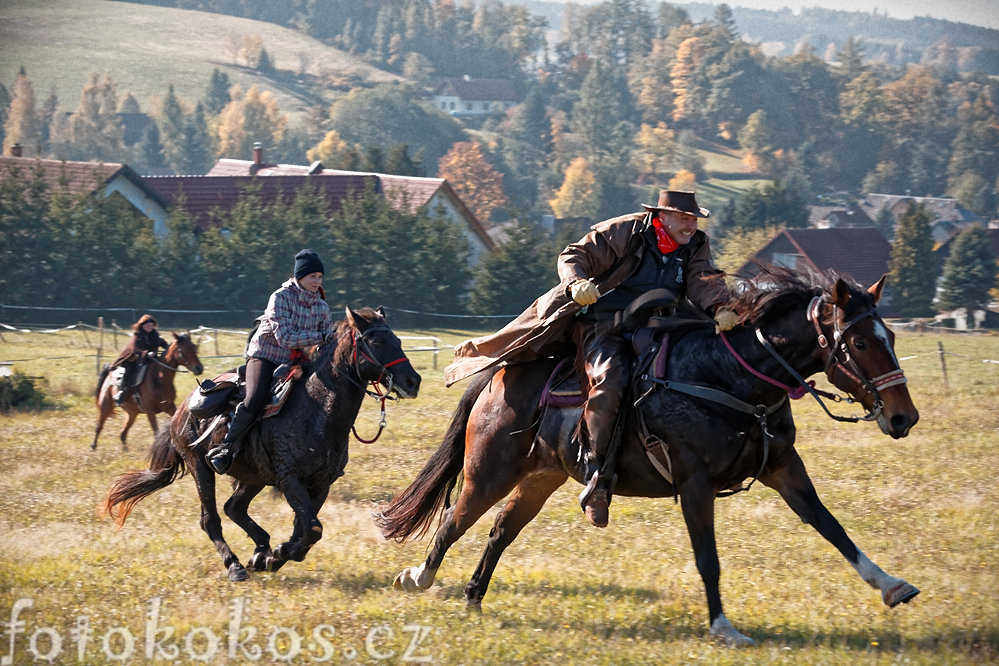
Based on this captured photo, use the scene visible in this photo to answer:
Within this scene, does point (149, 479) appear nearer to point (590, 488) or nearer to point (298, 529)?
point (298, 529)

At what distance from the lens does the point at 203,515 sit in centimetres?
970

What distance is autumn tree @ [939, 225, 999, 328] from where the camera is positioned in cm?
6075

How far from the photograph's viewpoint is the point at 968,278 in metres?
60.9

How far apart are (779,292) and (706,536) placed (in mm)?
1646

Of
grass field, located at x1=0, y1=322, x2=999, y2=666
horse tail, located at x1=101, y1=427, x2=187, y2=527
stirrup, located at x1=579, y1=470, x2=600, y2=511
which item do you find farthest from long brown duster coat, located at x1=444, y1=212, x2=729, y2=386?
horse tail, located at x1=101, y1=427, x2=187, y2=527

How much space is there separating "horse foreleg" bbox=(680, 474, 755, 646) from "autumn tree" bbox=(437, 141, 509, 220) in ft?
318

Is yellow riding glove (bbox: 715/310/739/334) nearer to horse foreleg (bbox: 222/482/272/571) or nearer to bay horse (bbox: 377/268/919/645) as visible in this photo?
bay horse (bbox: 377/268/919/645)

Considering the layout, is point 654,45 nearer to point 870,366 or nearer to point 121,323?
point 121,323

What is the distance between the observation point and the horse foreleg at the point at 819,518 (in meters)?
6.75

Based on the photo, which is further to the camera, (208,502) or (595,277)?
(208,502)

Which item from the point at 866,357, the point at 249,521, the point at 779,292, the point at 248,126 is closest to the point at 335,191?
the point at 249,521

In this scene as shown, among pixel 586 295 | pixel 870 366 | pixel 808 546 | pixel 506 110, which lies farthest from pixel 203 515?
pixel 506 110

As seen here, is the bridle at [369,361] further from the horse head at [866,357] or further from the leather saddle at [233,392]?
the horse head at [866,357]

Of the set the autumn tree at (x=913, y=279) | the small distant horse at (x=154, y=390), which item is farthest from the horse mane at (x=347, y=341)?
the autumn tree at (x=913, y=279)
